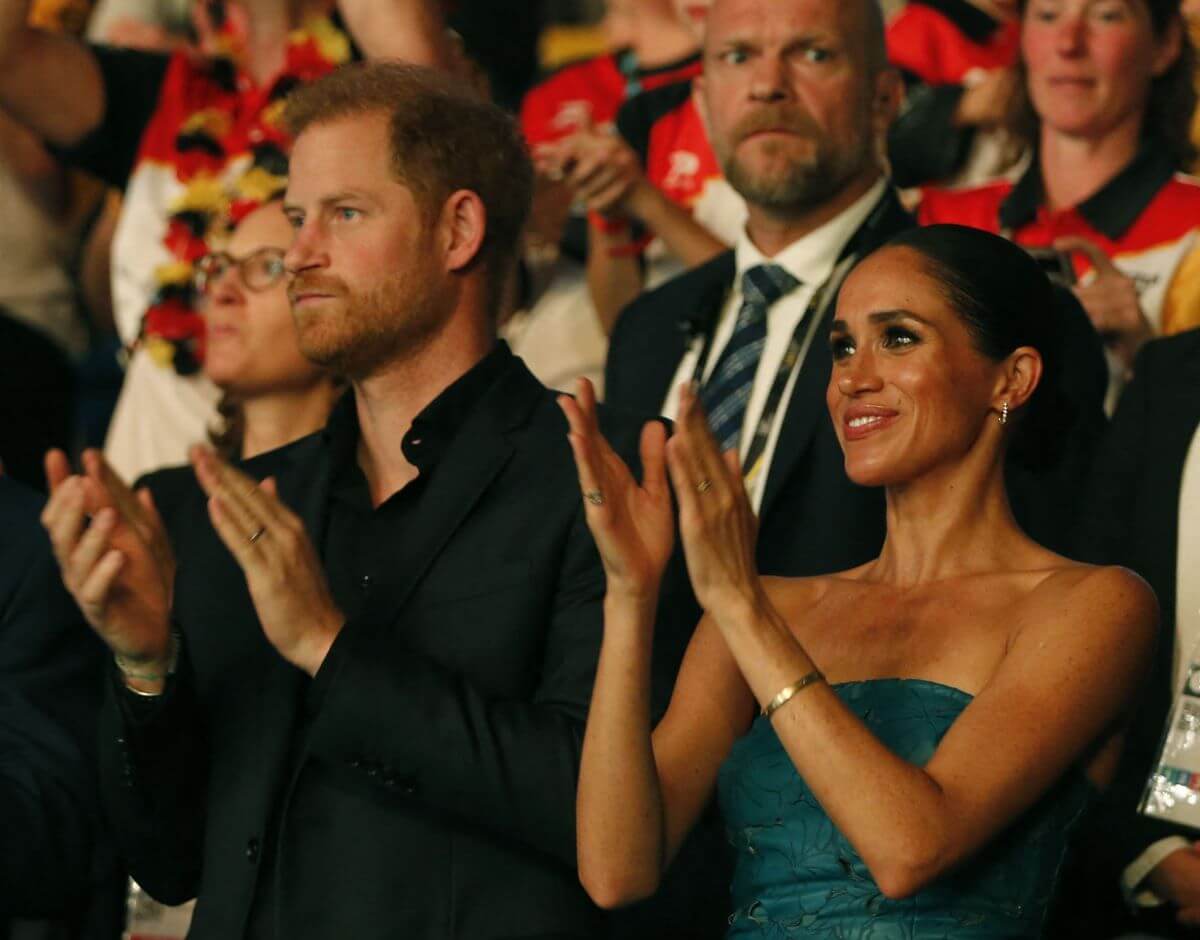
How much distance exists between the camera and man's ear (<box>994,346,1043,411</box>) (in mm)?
2754

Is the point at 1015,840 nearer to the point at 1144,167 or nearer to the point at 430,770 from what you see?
the point at 430,770

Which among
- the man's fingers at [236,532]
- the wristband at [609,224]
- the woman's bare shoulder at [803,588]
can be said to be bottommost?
the woman's bare shoulder at [803,588]

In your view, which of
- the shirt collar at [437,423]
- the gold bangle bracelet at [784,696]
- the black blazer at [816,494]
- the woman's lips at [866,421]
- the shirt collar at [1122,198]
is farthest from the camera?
the shirt collar at [1122,198]

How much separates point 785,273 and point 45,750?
1.39 meters

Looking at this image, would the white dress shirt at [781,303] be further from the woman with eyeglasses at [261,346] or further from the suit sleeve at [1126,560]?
the woman with eyeglasses at [261,346]

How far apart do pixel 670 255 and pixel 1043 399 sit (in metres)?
1.62

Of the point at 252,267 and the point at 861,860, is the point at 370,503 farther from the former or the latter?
the point at 252,267

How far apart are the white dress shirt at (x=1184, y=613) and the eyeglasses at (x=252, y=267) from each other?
5.40ft

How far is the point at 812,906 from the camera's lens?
99.9 inches

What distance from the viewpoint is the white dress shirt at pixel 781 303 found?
341cm

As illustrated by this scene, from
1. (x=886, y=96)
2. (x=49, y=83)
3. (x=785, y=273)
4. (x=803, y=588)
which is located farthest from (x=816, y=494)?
(x=49, y=83)

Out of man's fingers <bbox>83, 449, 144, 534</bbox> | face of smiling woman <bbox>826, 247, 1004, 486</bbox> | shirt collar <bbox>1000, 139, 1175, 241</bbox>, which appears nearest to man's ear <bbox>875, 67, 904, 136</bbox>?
shirt collar <bbox>1000, 139, 1175, 241</bbox>

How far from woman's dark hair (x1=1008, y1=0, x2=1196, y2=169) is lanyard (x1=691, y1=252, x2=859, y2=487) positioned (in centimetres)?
75

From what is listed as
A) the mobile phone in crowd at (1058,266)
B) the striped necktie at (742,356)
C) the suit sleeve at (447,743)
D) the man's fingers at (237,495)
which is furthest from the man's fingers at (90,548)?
the mobile phone in crowd at (1058,266)
